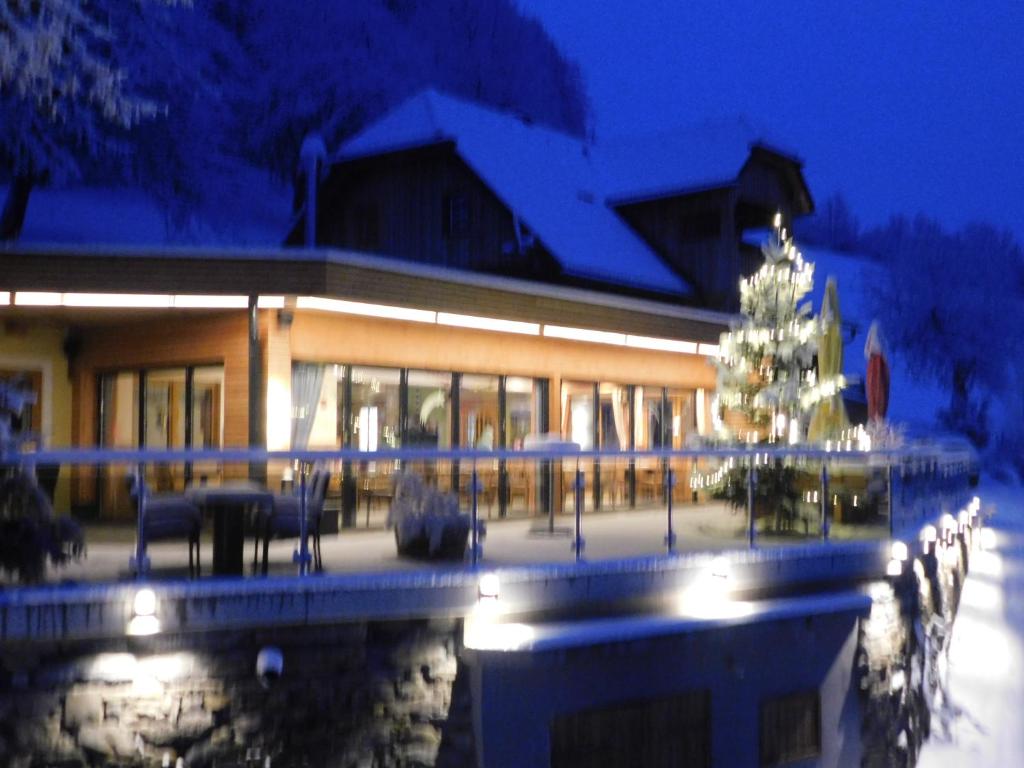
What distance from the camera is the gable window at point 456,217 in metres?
21.9

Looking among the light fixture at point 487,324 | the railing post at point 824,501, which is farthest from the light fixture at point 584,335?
the railing post at point 824,501

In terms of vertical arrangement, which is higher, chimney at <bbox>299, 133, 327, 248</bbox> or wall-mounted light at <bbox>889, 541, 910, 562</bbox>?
chimney at <bbox>299, 133, 327, 248</bbox>

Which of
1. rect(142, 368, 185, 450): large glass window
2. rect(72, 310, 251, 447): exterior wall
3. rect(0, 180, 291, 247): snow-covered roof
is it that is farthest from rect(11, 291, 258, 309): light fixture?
rect(0, 180, 291, 247): snow-covered roof

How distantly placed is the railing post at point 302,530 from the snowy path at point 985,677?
8015 millimetres

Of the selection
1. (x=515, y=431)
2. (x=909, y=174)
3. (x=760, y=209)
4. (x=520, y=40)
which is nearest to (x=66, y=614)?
(x=515, y=431)

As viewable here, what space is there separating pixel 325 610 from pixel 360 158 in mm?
16889

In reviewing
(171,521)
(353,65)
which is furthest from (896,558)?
(353,65)

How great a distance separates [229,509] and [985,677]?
1108cm

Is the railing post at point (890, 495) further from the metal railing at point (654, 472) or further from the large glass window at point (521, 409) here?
the large glass window at point (521, 409)

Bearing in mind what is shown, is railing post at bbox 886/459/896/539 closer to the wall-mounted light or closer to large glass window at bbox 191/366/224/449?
the wall-mounted light

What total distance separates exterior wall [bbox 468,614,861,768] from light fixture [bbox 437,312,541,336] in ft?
19.7

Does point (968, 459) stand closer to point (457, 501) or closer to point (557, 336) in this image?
point (557, 336)

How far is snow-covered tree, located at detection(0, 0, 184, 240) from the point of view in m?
10.5

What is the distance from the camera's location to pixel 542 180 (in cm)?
2377
